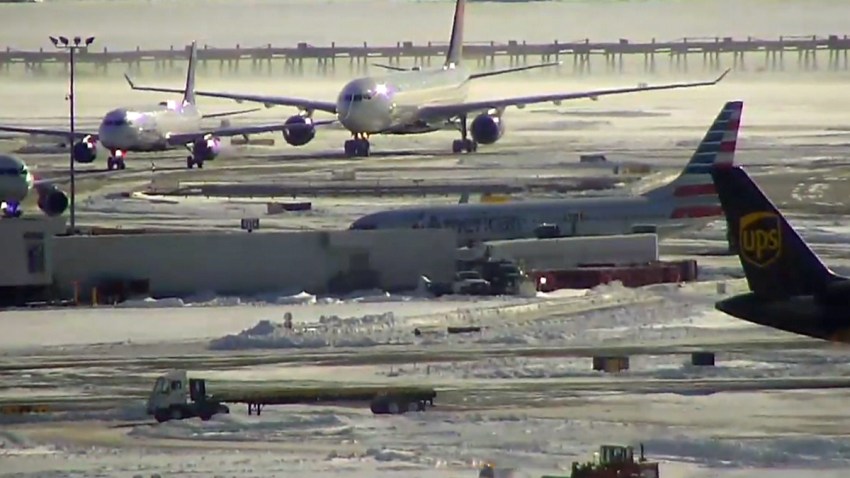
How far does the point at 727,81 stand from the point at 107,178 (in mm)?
78727

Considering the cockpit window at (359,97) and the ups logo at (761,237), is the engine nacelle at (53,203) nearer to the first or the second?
the cockpit window at (359,97)

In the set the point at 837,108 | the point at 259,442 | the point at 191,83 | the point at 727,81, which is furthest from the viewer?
the point at 727,81

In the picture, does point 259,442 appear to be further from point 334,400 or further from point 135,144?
point 135,144

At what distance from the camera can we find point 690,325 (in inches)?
1762

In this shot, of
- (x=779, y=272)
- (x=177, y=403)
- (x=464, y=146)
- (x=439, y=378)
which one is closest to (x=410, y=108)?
(x=464, y=146)

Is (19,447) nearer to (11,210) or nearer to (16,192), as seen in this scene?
(11,210)

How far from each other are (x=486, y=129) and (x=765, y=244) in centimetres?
6276

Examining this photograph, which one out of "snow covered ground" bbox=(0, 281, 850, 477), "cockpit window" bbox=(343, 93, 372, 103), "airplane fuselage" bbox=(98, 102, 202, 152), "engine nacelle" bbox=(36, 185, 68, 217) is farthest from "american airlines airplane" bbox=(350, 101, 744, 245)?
"airplane fuselage" bbox=(98, 102, 202, 152)

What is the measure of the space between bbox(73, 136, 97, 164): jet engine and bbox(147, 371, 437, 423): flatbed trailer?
54377 millimetres

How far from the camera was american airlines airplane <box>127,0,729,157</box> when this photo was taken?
8894 centimetres

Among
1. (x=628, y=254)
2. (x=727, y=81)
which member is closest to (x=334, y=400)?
(x=628, y=254)

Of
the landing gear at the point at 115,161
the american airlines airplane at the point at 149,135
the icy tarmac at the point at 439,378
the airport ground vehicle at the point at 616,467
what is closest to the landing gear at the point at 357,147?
the american airlines airplane at the point at 149,135

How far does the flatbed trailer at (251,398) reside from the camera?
33656mm

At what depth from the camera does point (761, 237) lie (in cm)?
3291
